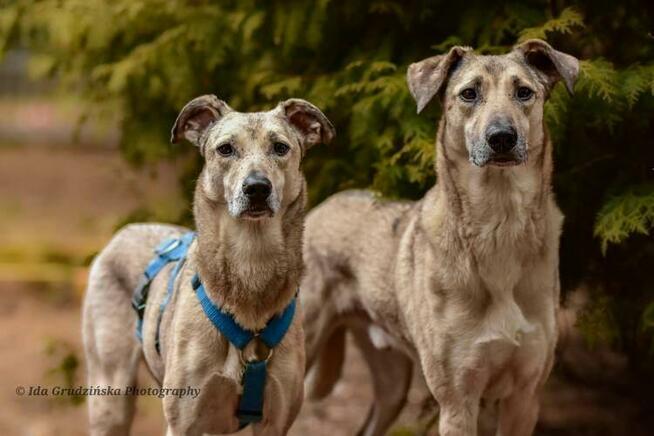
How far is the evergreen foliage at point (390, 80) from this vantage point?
6492 millimetres

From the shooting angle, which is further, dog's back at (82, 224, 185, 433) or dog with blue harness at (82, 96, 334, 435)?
dog's back at (82, 224, 185, 433)

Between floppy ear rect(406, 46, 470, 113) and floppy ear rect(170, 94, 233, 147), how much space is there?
0.92 m

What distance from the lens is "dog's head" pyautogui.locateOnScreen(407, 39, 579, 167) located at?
5270 millimetres

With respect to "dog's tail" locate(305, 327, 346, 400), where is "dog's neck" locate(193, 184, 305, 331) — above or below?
above

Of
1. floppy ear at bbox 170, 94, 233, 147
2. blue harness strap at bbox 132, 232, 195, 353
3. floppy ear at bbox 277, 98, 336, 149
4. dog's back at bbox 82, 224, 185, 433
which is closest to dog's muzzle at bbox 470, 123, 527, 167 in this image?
floppy ear at bbox 277, 98, 336, 149

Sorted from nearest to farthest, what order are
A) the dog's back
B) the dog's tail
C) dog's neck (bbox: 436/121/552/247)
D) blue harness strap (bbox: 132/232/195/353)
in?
dog's neck (bbox: 436/121/552/247), blue harness strap (bbox: 132/232/195/353), the dog's back, the dog's tail

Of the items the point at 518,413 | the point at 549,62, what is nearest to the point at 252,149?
the point at 549,62

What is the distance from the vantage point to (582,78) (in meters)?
6.17

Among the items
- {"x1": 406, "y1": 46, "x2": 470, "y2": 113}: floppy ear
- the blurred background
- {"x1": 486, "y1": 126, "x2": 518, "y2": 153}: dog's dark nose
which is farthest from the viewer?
the blurred background

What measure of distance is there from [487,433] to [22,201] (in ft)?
30.0

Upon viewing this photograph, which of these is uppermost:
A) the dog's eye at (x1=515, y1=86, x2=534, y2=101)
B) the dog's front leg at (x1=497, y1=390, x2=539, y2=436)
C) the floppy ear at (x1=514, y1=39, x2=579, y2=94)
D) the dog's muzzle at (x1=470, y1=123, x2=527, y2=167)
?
the floppy ear at (x1=514, y1=39, x2=579, y2=94)

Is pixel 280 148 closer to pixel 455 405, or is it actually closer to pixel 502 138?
pixel 502 138

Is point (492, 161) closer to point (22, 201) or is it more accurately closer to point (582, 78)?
point (582, 78)

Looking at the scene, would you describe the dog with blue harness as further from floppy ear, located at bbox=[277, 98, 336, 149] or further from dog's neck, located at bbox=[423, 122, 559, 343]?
dog's neck, located at bbox=[423, 122, 559, 343]
